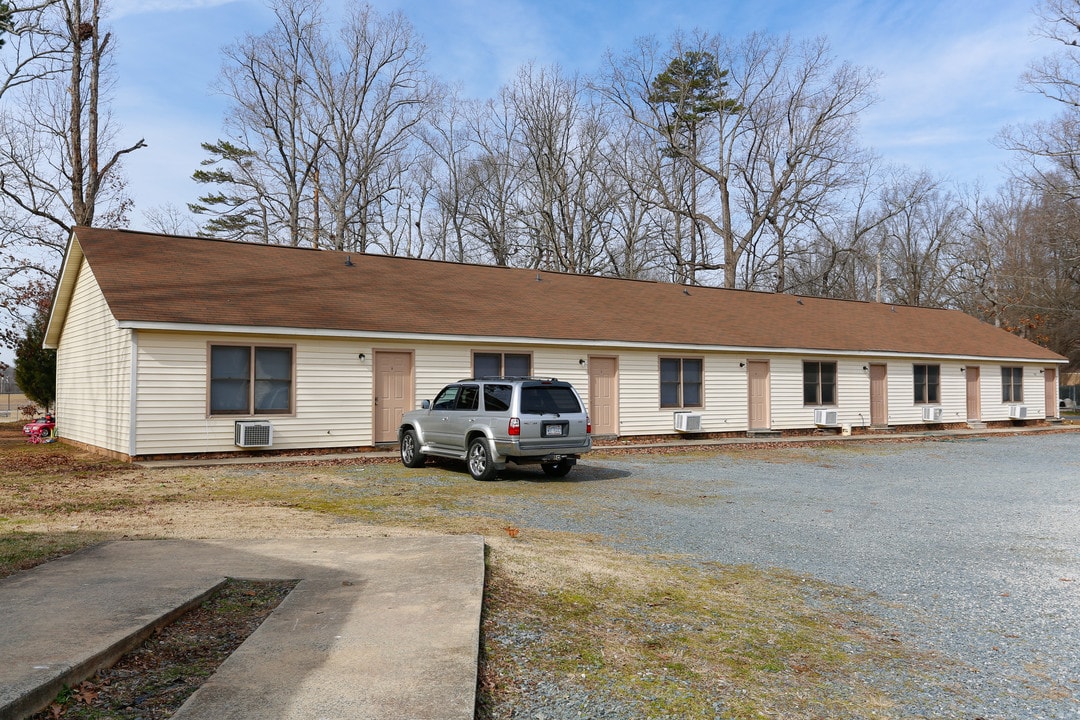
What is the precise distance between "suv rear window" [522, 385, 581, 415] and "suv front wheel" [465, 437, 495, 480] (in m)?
0.97

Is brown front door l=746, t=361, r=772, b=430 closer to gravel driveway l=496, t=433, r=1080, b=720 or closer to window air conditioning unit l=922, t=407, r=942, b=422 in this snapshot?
gravel driveway l=496, t=433, r=1080, b=720

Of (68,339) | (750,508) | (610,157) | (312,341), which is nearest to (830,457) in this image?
(750,508)

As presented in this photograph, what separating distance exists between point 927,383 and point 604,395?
564 inches

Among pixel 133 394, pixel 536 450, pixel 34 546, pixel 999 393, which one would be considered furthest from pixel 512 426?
pixel 999 393

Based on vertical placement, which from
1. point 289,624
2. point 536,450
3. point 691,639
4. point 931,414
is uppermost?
point 931,414

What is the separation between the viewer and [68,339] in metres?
21.8

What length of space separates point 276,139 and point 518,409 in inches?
1221

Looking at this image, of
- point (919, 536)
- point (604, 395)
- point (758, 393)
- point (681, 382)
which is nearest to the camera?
point (919, 536)

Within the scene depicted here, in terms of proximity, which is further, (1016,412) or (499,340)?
(1016,412)

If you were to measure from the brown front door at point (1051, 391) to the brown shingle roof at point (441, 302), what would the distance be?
4.83 metres

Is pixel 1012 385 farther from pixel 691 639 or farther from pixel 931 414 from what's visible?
pixel 691 639

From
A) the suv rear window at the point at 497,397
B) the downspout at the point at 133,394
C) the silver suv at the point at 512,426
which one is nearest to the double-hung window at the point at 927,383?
the silver suv at the point at 512,426

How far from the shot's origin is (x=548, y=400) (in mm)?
13422

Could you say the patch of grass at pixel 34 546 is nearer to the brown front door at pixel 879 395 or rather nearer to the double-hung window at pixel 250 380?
the double-hung window at pixel 250 380
